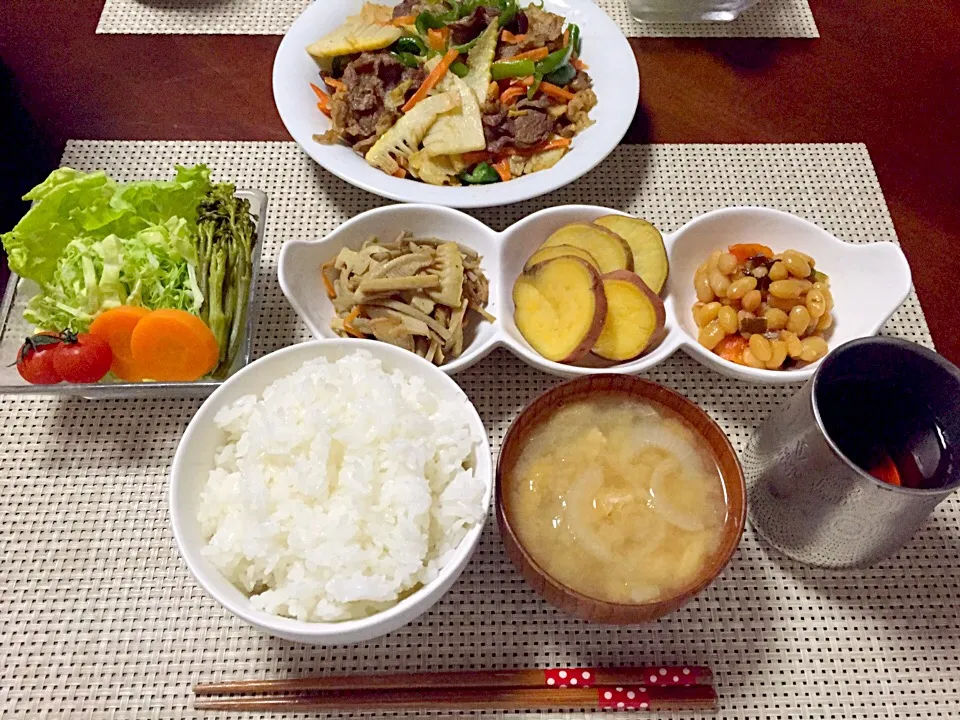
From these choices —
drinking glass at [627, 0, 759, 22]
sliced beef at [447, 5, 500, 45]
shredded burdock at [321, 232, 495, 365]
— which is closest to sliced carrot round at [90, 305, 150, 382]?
shredded burdock at [321, 232, 495, 365]

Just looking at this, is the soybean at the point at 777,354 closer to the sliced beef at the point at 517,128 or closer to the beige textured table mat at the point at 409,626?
the beige textured table mat at the point at 409,626

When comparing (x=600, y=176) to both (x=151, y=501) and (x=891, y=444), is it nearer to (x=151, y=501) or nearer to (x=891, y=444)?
(x=891, y=444)

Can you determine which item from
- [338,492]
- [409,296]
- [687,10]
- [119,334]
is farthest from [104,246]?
[687,10]

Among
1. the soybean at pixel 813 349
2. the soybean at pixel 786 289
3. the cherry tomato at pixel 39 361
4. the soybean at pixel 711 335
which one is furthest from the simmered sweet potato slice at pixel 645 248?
the cherry tomato at pixel 39 361

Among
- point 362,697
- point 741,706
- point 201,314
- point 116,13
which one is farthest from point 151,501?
point 116,13

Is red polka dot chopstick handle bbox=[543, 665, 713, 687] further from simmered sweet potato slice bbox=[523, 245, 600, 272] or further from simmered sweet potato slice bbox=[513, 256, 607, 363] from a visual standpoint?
simmered sweet potato slice bbox=[523, 245, 600, 272]
